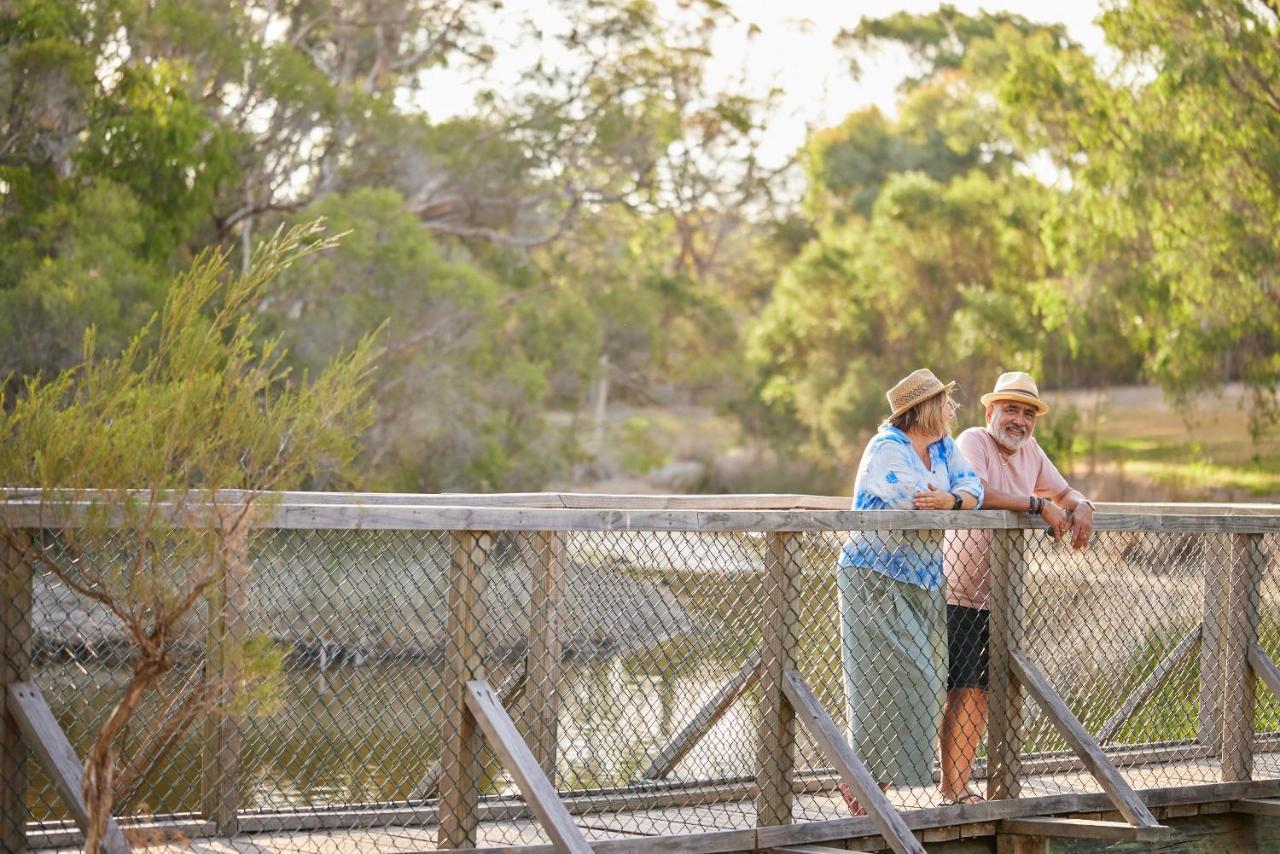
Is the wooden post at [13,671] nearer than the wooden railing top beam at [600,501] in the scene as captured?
Yes

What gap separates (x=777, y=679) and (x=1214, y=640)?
7.06ft

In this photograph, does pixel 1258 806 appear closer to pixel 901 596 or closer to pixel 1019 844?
pixel 1019 844

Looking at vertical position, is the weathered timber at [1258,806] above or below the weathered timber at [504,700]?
below

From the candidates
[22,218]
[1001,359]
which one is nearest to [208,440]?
[22,218]

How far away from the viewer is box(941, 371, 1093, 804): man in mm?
5637

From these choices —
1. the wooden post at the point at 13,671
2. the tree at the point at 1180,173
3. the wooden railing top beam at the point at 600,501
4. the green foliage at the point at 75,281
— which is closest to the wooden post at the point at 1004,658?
the wooden railing top beam at the point at 600,501

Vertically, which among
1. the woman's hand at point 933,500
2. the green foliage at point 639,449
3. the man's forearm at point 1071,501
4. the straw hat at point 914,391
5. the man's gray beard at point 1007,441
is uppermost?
the straw hat at point 914,391

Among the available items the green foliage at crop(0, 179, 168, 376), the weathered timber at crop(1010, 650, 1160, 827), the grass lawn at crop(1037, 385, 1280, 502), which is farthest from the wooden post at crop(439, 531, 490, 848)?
the grass lawn at crop(1037, 385, 1280, 502)

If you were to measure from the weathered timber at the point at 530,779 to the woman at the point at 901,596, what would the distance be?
3.99 ft

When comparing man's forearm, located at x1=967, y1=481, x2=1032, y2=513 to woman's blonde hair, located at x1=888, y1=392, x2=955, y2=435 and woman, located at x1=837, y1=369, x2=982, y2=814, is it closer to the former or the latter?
woman, located at x1=837, y1=369, x2=982, y2=814

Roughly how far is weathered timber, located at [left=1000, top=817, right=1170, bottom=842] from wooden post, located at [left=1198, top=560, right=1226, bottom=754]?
1018 millimetres

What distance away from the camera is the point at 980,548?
575 centimetres

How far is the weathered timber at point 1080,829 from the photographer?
555 cm

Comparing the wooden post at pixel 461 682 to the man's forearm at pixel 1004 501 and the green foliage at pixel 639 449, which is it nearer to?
the man's forearm at pixel 1004 501
